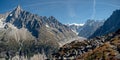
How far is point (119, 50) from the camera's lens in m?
164

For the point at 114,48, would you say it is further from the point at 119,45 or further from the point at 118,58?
the point at 118,58

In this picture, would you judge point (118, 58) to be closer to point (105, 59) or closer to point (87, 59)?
point (105, 59)

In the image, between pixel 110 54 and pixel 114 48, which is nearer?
pixel 110 54

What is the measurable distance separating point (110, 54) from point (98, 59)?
7506 mm

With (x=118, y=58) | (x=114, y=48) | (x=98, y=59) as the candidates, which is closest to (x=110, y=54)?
(x=98, y=59)

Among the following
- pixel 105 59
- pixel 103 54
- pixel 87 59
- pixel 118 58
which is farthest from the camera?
pixel 87 59

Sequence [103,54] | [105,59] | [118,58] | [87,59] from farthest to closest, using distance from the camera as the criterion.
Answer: [87,59], [103,54], [105,59], [118,58]

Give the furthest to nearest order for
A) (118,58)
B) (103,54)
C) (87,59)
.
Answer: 1. (87,59)
2. (103,54)
3. (118,58)

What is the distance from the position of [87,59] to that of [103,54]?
16.1 meters

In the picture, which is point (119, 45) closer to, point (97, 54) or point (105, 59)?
point (97, 54)

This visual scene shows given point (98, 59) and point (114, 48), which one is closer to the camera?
point (98, 59)

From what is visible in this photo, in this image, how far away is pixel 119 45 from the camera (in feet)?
561

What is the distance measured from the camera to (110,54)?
152750 millimetres

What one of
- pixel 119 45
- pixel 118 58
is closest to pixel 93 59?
pixel 119 45
